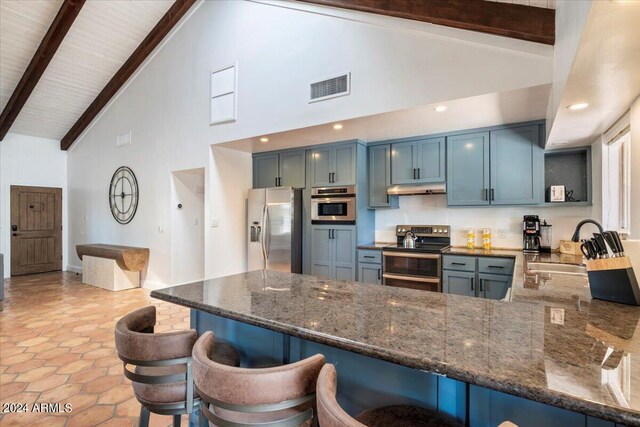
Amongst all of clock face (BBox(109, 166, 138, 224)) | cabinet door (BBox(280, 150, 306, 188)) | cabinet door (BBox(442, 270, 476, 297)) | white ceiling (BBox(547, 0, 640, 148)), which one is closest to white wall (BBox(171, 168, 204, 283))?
clock face (BBox(109, 166, 138, 224))

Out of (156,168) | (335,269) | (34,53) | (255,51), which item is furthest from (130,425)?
(34,53)

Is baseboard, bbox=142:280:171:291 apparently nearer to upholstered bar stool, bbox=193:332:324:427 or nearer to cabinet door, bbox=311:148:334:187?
cabinet door, bbox=311:148:334:187

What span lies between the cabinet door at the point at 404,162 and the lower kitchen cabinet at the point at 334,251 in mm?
915

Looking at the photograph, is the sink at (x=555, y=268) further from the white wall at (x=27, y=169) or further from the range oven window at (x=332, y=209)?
the white wall at (x=27, y=169)

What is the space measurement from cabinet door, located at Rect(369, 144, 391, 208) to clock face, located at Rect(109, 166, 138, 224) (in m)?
4.51

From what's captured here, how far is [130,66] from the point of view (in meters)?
6.19

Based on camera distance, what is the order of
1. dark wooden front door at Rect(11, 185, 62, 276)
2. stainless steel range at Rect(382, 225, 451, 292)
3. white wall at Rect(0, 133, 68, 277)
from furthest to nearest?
dark wooden front door at Rect(11, 185, 62, 276) → white wall at Rect(0, 133, 68, 277) → stainless steel range at Rect(382, 225, 451, 292)

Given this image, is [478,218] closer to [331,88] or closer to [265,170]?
[331,88]

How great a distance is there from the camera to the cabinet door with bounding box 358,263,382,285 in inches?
166

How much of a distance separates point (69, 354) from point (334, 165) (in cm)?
364

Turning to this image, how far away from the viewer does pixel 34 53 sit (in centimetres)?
565

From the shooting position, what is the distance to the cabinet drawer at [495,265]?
3.46 meters

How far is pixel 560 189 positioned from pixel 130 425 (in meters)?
4.47

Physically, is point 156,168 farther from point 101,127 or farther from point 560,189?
point 560,189
